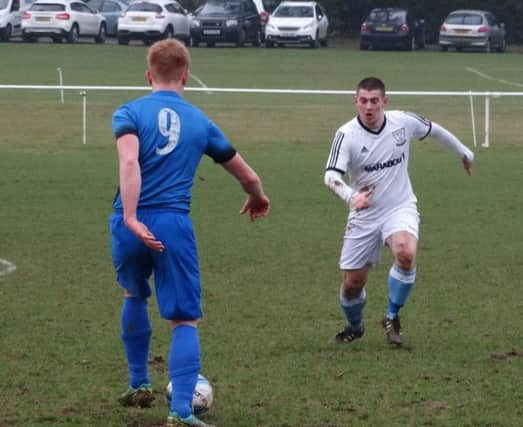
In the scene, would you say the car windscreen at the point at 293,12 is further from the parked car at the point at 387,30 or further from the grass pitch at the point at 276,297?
the grass pitch at the point at 276,297

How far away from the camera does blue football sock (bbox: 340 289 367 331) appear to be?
8727 mm

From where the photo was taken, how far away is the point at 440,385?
24.6ft

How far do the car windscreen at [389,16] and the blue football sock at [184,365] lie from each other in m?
45.3

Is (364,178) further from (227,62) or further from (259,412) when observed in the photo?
(227,62)

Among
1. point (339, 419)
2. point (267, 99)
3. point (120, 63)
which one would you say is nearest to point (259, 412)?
point (339, 419)

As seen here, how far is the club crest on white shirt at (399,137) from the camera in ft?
28.1

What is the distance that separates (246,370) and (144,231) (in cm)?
198

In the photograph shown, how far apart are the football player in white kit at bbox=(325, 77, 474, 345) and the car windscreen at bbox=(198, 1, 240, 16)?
41.6 m

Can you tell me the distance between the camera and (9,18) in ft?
166

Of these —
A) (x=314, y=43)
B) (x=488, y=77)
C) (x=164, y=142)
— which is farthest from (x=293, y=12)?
(x=164, y=142)

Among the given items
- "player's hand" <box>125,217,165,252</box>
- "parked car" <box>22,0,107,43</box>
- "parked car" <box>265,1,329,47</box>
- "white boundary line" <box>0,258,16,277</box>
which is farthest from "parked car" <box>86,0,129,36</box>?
"player's hand" <box>125,217,165,252</box>

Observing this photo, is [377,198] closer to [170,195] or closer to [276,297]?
[276,297]

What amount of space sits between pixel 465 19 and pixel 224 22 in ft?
30.8

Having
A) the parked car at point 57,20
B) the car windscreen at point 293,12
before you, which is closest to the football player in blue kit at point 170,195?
the parked car at point 57,20
